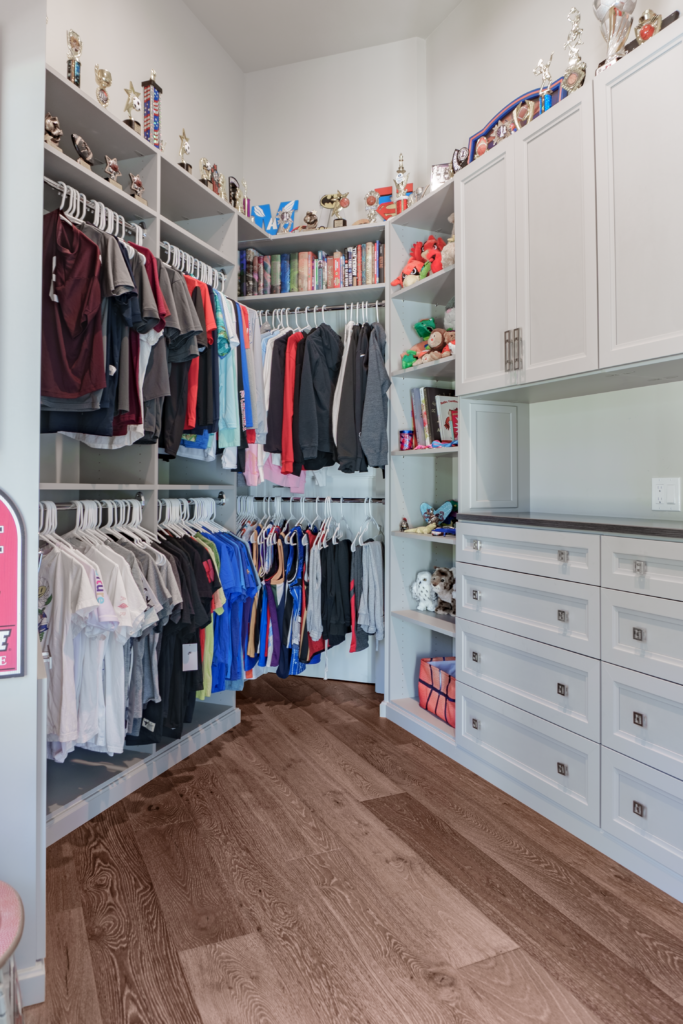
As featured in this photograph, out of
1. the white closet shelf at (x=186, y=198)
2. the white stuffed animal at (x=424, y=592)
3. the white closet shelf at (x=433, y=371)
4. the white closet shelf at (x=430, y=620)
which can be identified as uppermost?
the white closet shelf at (x=186, y=198)

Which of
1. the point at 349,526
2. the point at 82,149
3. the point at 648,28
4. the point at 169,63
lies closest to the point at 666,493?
the point at 648,28

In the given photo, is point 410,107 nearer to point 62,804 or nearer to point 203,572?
point 203,572

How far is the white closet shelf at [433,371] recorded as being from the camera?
2.79 metres

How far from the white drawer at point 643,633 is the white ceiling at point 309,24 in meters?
3.41

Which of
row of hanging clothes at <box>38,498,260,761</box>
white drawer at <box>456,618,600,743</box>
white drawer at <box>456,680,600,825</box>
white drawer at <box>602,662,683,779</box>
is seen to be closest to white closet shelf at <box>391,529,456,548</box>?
white drawer at <box>456,618,600,743</box>

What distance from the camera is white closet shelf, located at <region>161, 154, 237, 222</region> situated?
2.64 meters

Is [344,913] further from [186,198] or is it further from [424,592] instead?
[186,198]

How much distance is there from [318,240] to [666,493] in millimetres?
2308

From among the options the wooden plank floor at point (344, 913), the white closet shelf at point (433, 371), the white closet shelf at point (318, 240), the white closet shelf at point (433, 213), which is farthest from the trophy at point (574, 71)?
the wooden plank floor at point (344, 913)

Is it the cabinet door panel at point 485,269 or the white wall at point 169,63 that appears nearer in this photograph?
the cabinet door panel at point 485,269

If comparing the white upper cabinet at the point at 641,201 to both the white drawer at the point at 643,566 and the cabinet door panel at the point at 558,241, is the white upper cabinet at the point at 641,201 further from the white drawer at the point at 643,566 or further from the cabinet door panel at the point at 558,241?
the white drawer at the point at 643,566

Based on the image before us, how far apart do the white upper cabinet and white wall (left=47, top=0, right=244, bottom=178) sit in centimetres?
220

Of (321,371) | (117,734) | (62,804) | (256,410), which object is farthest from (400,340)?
(62,804)

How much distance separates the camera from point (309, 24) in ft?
11.5
